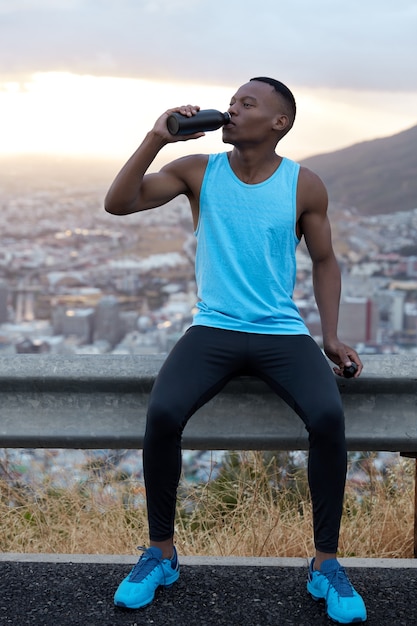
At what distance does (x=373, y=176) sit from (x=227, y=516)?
26.4 meters

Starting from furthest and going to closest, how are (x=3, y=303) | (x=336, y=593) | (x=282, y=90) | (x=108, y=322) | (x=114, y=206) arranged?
(x=3, y=303), (x=108, y=322), (x=282, y=90), (x=114, y=206), (x=336, y=593)

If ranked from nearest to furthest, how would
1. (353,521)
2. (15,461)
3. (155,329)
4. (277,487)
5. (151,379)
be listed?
(151,379), (353,521), (277,487), (15,461), (155,329)

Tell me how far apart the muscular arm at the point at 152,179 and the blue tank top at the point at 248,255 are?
9 centimetres

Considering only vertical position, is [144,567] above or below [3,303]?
above

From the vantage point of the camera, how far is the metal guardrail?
2611 mm

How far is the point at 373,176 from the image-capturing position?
1118 inches

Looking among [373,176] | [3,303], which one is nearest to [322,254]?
[373,176]

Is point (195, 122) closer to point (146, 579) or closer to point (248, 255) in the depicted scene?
point (248, 255)

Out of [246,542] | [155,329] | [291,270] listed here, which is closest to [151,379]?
[291,270]

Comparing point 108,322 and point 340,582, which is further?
point 108,322

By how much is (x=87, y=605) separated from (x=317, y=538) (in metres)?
0.74

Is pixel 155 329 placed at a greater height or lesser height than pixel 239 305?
lesser

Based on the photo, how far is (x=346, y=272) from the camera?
88.0 feet

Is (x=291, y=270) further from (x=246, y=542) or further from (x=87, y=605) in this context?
(x=87, y=605)
